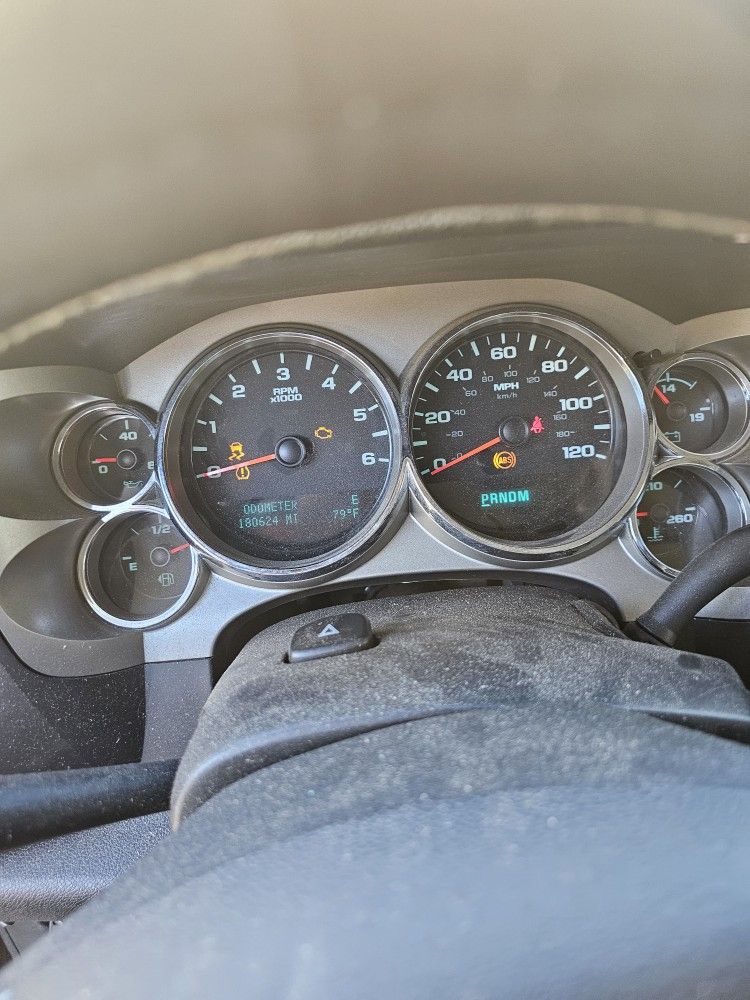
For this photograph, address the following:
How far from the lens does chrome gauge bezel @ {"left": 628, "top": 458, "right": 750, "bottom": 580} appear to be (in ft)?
6.92

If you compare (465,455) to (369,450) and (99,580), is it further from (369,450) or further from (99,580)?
(99,580)

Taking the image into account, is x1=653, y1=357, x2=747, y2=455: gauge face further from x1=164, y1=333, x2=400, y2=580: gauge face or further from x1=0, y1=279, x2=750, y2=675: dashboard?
x1=164, y1=333, x2=400, y2=580: gauge face

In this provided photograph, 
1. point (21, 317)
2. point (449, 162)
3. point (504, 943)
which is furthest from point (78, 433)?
point (504, 943)

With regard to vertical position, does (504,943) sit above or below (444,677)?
below

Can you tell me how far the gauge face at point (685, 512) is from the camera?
2244 millimetres

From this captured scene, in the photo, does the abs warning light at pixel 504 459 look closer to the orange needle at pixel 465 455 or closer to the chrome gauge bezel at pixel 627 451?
the orange needle at pixel 465 455

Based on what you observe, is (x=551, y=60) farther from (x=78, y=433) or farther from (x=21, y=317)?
(x=78, y=433)

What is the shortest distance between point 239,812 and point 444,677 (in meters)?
0.37

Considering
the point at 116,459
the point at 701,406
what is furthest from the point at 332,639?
the point at 701,406

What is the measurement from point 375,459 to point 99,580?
89 cm

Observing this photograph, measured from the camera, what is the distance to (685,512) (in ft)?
7.54

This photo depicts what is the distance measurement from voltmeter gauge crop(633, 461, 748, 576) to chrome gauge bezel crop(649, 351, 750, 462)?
7 cm

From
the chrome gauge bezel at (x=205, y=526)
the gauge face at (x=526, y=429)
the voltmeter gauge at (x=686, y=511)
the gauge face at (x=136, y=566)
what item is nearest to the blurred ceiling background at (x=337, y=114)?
the chrome gauge bezel at (x=205, y=526)

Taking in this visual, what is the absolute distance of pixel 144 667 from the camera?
2.04m
